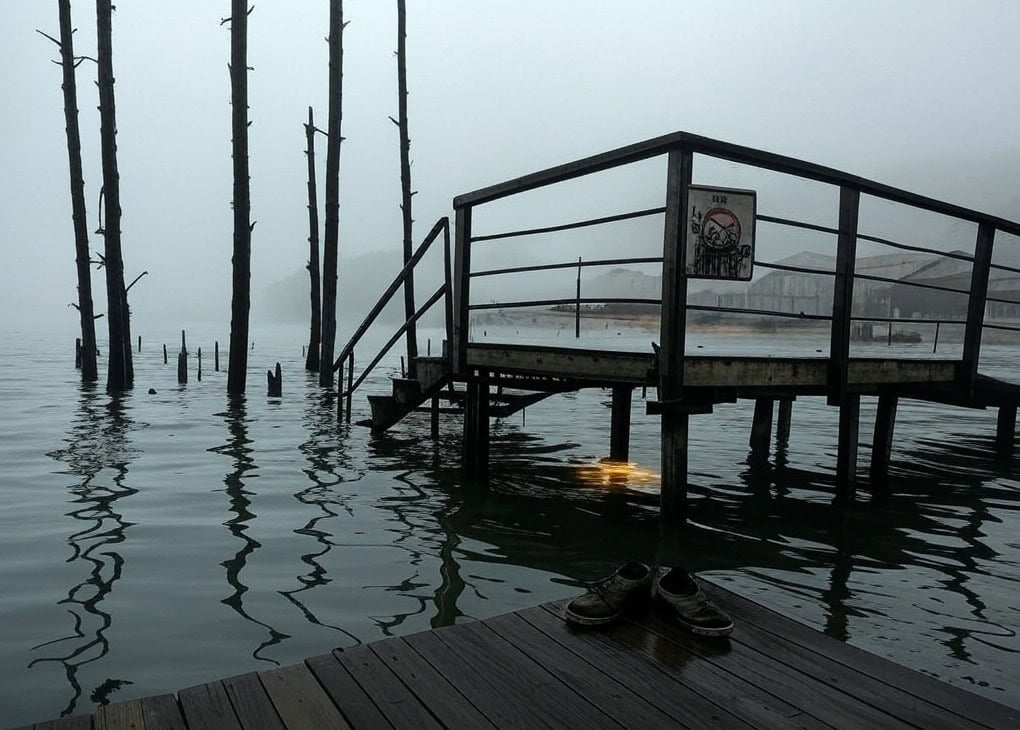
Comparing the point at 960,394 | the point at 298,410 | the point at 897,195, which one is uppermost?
the point at 897,195

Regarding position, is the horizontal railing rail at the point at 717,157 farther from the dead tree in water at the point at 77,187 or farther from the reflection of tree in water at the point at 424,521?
the dead tree in water at the point at 77,187

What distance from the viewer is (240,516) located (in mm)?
6254

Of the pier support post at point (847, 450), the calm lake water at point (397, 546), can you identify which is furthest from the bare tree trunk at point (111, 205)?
the pier support post at point (847, 450)

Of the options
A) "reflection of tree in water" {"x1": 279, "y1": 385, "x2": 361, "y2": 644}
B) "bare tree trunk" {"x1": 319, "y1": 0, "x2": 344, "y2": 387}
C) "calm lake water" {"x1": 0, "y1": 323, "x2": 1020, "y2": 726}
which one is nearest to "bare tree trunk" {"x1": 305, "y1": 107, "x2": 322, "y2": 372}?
"bare tree trunk" {"x1": 319, "y1": 0, "x2": 344, "y2": 387}

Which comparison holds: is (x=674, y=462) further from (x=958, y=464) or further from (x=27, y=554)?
(x=958, y=464)

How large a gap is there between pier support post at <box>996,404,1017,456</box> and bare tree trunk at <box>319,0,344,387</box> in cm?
1475

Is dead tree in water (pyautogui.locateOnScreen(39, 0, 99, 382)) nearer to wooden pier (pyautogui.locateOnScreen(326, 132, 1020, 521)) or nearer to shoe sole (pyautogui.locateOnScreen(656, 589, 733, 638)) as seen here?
wooden pier (pyautogui.locateOnScreen(326, 132, 1020, 521))

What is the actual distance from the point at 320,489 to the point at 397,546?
215cm

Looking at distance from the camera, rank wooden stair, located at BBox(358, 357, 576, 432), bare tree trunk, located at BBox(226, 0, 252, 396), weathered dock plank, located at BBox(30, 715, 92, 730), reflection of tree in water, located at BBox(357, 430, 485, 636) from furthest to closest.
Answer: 1. bare tree trunk, located at BBox(226, 0, 252, 396)
2. wooden stair, located at BBox(358, 357, 576, 432)
3. reflection of tree in water, located at BBox(357, 430, 485, 636)
4. weathered dock plank, located at BBox(30, 715, 92, 730)

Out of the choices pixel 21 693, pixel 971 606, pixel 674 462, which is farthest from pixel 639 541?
pixel 21 693

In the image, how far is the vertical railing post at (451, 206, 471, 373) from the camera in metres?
7.39

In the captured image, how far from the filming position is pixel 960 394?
8039 mm

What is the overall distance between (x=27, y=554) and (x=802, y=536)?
6.12 meters

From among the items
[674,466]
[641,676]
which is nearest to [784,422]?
[674,466]
